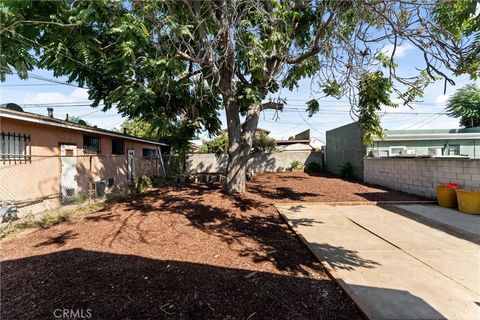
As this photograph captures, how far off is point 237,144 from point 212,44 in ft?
10.7

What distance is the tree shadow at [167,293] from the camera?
2.44 m

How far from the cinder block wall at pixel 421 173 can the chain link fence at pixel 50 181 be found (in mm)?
10980

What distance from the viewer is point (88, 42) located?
5750mm

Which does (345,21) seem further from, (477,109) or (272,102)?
(477,109)

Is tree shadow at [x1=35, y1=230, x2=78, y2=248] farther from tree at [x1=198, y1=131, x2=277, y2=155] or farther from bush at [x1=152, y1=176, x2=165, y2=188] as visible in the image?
tree at [x1=198, y1=131, x2=277, y2=155]

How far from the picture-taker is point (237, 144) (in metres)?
7.97

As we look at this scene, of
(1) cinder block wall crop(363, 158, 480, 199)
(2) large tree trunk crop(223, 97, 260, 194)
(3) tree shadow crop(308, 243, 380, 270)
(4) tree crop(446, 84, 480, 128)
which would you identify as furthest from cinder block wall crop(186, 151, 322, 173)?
(4) tree crop(446, 84, 480, 128)

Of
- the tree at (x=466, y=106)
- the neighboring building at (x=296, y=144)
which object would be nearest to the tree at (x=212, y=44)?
the neighboring building at (x=296, y=144)

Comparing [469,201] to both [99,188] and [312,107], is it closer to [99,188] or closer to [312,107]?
[312,107]

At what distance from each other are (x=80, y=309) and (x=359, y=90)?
26.9ft

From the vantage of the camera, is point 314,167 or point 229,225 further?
point 314,167

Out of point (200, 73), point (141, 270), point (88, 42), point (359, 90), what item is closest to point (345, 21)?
point (359, 90)

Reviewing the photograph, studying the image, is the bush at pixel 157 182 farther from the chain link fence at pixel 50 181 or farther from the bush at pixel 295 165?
the bush at pixel 295 165

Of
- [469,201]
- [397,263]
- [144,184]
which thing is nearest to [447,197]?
[469,201]
